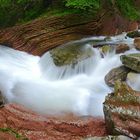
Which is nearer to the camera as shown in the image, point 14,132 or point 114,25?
point 14,132

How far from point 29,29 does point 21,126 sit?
20.0 feet

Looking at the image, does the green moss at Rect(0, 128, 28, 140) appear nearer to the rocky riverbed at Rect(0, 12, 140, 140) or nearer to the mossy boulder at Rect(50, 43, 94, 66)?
the rocky riverbed at Rect(0, 12, 140, 140)

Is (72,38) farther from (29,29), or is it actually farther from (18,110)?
(18,110)

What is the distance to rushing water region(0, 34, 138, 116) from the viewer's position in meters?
10.6

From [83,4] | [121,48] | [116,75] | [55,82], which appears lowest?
Answer: [55,82]

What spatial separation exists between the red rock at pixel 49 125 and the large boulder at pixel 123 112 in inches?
19.6

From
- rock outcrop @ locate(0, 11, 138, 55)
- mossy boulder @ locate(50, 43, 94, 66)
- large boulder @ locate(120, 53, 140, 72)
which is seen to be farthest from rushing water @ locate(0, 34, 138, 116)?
large boulder @ locate(120, 53, 140, 72)

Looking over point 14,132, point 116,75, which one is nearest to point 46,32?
point 116,75

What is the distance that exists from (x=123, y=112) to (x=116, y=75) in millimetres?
2921

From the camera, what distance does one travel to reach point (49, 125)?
9.38 meters

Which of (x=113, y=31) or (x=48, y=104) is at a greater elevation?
(x=113, y=31)

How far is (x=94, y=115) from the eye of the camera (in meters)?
10.2

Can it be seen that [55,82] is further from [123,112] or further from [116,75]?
[123,112]

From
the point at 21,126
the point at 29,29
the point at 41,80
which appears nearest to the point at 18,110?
the point at 21,126
